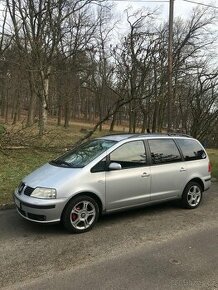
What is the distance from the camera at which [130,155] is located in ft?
21.2

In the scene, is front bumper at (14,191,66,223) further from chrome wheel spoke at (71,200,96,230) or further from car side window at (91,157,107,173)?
car side window at (91,157,107,173)

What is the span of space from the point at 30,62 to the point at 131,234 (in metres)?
13.0

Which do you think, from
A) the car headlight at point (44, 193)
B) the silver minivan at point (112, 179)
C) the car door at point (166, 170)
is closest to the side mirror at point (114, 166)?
the silver minivan at point (112, 179)

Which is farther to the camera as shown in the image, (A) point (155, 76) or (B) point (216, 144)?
(B) point (216, 144)

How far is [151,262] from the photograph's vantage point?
15.0ft

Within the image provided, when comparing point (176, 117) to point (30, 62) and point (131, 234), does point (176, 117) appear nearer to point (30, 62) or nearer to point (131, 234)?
point (30, 62)

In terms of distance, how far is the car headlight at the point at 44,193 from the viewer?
18.1 ft

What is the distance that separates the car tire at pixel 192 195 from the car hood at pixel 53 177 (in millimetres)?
2461

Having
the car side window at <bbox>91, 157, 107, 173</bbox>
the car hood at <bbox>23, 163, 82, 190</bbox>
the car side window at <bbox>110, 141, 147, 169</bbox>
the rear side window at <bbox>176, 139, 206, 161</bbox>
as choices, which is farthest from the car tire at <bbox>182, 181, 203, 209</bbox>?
the car hood at <bbox>23, 163, 82, 190</bbox>

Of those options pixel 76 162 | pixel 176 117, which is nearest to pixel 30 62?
pixel 176 117

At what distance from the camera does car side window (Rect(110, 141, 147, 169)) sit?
6281 mm

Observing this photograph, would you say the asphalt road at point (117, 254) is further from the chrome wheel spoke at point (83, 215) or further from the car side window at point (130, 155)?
the car side window at point (130, 155)

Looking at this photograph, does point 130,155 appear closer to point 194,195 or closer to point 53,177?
point 53,177

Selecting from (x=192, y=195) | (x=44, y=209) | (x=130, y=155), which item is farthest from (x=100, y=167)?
(x=192, y=195)
